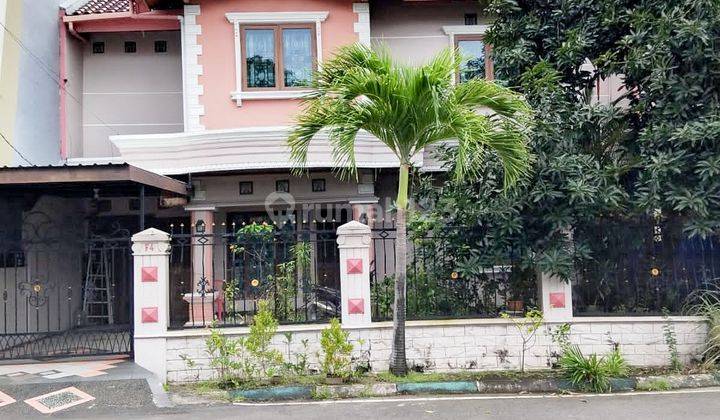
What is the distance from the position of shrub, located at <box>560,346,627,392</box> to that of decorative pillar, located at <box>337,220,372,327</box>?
101 inches

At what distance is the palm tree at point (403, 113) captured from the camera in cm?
660

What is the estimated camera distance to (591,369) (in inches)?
279

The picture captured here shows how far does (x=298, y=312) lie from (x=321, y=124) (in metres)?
2.80

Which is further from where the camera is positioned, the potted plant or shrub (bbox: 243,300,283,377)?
shrub (bbox: 243,300,283,377)

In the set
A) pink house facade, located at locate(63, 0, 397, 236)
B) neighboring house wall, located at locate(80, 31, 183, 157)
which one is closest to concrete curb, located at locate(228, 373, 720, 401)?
pink house facade, located at locate(63, 0, 397, 236)

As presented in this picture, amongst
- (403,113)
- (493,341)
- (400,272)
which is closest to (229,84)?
(403,113)

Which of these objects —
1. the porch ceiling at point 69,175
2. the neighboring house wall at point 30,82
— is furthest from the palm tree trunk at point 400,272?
the neighboring house wall at point 30,82

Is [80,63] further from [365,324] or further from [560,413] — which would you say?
[560,413]

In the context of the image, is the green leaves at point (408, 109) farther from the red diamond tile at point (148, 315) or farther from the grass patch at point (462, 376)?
the red diamond tile at point (148, 315)

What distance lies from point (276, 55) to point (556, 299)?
673 cm

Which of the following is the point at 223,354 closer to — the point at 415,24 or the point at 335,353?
the point at 335,353

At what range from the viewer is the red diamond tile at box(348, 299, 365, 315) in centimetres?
770

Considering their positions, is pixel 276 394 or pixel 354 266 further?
pixel 354 266

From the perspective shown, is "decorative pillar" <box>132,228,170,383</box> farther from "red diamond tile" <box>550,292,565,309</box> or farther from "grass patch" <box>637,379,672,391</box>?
"grass patch" <box>637,379,672,391</box>
